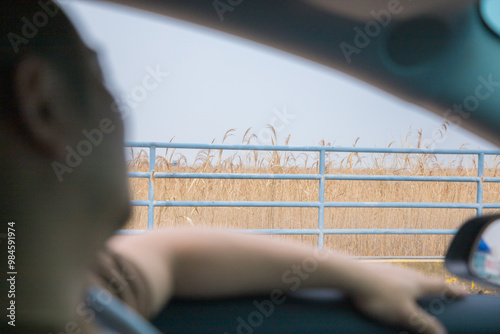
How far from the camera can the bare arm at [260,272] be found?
563 mm

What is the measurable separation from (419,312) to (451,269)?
0.41 ft

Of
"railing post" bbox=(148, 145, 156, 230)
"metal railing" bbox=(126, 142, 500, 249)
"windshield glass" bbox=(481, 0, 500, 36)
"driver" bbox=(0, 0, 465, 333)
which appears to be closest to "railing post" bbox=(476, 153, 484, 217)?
"metal railing" bbox=(126, 142, 500, 249)

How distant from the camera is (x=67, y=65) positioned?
1.04 feet

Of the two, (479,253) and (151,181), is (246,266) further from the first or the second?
(151,181)

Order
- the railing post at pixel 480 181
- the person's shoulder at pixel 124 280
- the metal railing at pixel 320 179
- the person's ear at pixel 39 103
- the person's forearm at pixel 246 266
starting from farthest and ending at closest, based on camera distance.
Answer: the railing post at pixel 480 181
the metal railing at pixel 320 179
the person's forearm at pixel 246 266
the person's shoulder at pixel 124 280
the person's ear at pixel 39 103

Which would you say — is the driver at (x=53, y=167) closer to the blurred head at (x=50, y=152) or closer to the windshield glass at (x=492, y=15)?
the blurred head at (x=50, y=152)

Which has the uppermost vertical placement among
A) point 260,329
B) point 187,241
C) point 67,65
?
point 67,65

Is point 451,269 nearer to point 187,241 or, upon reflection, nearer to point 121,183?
point 187,241

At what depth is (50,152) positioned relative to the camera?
0.31m

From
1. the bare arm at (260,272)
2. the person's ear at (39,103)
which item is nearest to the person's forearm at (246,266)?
the bare arm at (260,272)

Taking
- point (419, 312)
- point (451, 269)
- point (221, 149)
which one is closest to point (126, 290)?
point (419, 312)

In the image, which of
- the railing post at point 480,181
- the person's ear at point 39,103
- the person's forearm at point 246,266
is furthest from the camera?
the railing post at point 480,181

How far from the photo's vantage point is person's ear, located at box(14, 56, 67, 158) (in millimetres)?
297

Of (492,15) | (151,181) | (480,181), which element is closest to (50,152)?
(492,15)
